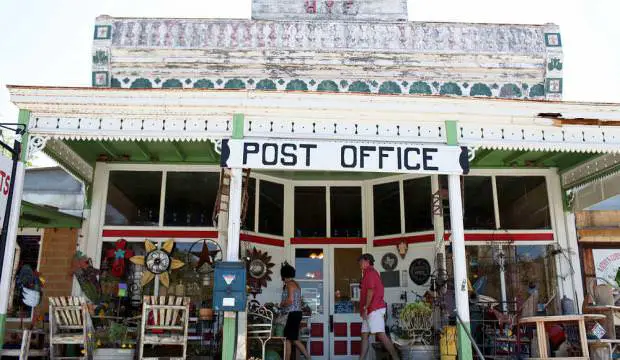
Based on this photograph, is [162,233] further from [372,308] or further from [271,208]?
[372,308]

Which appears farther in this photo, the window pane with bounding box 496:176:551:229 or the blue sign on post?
the window pane with bounding box 496:176:551:229

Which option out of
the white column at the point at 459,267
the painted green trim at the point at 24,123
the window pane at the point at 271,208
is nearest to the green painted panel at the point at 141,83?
the window pane at the point at 271,208

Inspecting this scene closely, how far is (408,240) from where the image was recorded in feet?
37.4

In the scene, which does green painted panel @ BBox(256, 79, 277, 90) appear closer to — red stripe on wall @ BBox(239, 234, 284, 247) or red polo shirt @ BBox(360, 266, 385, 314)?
red stripe on wall @ BBox(239, 234, 284, 247)

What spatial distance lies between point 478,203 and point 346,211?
258 cm

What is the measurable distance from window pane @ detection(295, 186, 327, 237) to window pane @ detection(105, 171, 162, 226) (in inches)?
107

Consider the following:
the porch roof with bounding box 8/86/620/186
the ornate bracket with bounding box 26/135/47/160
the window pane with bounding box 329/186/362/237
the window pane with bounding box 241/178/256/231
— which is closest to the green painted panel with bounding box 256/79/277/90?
the window pane with bounding box 241/178/256/231

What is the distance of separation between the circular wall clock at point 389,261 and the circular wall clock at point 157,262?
4121 millimetres

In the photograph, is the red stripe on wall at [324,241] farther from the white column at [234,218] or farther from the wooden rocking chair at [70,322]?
the wooden rocking chair at [70,322]

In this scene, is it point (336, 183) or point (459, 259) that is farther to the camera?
point (336, 183)

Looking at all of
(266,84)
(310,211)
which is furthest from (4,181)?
(310,211)

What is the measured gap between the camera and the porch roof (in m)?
8.45

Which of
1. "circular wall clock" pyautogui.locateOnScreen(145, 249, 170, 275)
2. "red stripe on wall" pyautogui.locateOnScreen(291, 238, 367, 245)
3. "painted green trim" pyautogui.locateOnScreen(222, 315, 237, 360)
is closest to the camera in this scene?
"painted green trim" pyautogui.locateOnScreen(222, 315, 237, 360)

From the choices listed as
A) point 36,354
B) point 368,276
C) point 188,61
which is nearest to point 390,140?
point 368,276
